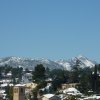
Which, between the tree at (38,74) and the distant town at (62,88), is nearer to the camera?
the distant town at (62,88)

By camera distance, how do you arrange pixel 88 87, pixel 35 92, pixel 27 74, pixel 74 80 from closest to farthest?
pixel 35 92 < pixel 88 87 < pixel 74 80 < pixel 27 74

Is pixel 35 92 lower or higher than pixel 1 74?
lower

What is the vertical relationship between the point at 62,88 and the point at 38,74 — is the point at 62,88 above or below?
below

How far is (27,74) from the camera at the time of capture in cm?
17662

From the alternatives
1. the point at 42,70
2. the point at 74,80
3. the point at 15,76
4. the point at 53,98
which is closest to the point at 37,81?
the point at 42,70

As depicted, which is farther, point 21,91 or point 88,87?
point 88,87

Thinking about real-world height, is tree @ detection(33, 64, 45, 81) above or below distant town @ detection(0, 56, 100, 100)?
above

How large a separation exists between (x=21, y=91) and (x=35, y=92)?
16236 mm

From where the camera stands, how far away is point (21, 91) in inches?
2478

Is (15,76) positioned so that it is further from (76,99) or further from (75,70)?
(76,99)

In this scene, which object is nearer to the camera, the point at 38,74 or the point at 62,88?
the point at 62,88

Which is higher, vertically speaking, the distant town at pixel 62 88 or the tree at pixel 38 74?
the tree at pixel 38 74

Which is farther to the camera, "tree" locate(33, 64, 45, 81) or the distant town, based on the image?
"tree" locate(33, 64, 45, 81)

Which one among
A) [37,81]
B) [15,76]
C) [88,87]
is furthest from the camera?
[15,76]
